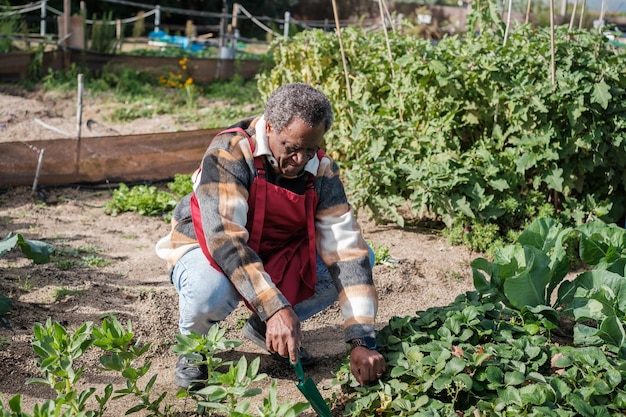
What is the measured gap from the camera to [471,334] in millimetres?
2588

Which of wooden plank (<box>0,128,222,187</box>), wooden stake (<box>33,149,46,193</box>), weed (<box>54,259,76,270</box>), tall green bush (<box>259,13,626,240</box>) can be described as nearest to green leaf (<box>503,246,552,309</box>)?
tall green bush (<box>259,13,626,240</box>)

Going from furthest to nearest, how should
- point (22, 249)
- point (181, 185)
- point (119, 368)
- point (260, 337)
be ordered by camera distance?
point (181, 185) < point (22, 249) < point (260, 337) < point (119, 368)

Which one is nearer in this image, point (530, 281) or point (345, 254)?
point (345, 254)

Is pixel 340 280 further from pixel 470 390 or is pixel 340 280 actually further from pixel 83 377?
pixel 83 377

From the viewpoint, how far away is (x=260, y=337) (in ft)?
10.3

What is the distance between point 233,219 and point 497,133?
2.62 metres

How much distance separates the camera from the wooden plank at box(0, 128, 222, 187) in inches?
218

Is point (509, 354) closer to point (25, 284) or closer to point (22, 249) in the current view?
point (22, 249)

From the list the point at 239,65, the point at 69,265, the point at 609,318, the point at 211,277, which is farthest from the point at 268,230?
the point at 239,65

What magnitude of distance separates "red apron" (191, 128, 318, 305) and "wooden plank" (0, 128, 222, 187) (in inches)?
123

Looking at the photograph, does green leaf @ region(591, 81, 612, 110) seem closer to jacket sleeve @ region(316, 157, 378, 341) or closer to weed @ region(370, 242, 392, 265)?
weed @ region(370, 242, 392, 265)

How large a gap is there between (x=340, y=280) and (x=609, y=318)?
0.97 m

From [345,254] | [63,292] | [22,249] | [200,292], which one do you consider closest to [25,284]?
[63,292]

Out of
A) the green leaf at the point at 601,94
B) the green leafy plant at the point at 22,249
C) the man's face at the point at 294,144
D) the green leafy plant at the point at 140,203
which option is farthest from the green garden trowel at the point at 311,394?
the green leafy plant at the point at 140,203
